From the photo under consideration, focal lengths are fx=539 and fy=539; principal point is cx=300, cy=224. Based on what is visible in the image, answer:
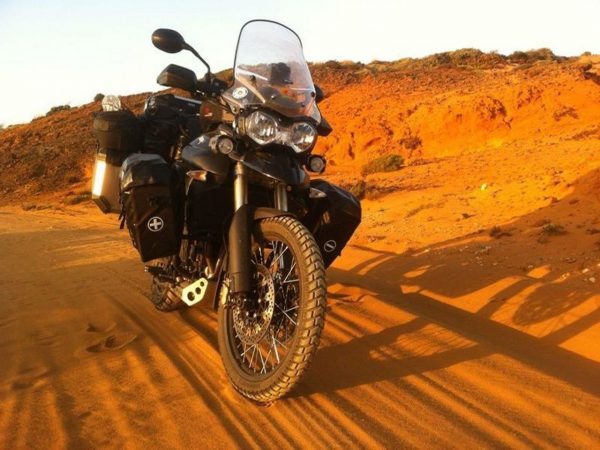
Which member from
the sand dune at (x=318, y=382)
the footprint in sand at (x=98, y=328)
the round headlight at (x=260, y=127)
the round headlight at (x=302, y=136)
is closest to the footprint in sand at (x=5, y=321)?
the sand dune at (x=318, y=382)

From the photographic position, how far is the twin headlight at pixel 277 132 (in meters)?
3.27

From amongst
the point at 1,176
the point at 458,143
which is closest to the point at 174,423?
the point at 458,143

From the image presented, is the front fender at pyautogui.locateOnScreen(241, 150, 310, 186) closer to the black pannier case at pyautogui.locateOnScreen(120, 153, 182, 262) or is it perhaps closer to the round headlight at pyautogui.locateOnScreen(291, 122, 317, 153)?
the round headlight at pyautogui.locateOnScreen(291, 122, 317, 153)

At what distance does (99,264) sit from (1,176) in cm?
2974

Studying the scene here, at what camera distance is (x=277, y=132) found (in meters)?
3.32

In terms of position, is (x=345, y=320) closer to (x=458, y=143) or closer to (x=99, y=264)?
(x=99, y=264)

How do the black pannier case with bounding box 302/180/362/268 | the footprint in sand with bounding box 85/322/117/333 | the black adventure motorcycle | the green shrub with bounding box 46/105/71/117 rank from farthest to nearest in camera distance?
the green shrub with bounding box 46/105/71/117 < the footprint in sand with bounding box 85/322/117/333 < the black pannier case with bounding box 302/180/362/268 < the black adventure motorcycle

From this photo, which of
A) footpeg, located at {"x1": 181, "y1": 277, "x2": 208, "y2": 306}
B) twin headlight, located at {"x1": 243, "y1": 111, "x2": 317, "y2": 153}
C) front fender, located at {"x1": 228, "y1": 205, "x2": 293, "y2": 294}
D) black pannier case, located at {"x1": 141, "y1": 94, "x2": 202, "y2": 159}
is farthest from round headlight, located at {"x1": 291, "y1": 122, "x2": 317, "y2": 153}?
black pannier case, located at {"x1": 141, "y1": 94, "x2": 202, "y2": 159}

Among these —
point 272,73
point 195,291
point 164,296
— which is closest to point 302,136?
point 272,73

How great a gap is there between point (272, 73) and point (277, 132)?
0.55 meters

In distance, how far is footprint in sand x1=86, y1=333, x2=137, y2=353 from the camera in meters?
3.95

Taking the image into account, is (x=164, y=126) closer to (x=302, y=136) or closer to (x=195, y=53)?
(x=195, y=53)

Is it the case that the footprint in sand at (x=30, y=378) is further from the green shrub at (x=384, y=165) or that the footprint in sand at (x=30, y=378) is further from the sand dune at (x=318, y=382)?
the green shrub at (x=384, y=165)

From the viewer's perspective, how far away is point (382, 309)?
16.0ft
